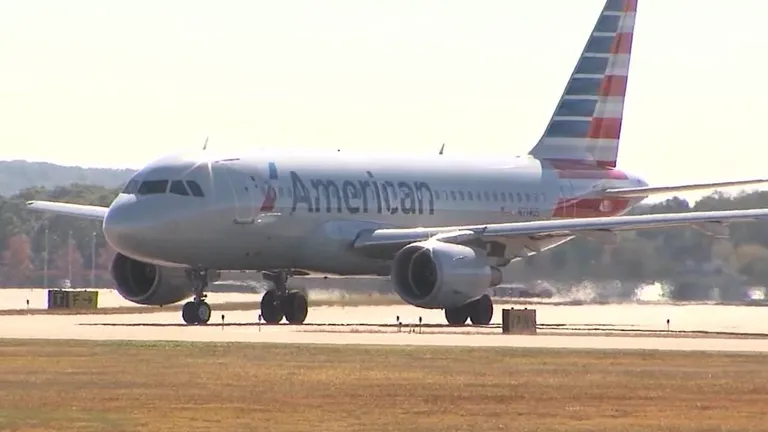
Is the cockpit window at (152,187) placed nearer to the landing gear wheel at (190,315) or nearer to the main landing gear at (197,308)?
the main landing gear at (197,308)

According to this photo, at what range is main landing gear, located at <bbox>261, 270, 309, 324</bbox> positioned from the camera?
198ft

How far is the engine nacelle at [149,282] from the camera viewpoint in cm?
6078

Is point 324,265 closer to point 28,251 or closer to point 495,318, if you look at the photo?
point 495,318

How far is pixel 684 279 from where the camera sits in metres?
72.1

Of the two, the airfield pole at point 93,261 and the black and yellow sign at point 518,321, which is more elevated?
the black and yellow sign at point 518,321

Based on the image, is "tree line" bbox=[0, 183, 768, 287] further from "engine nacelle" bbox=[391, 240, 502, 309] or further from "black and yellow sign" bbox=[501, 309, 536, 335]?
"black and yellow sign" bbox=[501, 309, 536, 335]

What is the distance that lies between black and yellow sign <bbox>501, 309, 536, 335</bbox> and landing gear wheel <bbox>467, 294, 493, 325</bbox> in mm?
5727

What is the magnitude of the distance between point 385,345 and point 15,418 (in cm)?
1849

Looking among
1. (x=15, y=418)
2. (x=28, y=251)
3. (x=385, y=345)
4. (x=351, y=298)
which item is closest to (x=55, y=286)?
(x=28, y=251)

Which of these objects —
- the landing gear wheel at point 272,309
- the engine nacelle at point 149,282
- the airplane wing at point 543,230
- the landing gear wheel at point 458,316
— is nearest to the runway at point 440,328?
the landing gear wheel at point 458,316

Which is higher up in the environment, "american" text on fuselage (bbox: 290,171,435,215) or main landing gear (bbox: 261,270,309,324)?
"american" text on fuselage (bbox: 290,171,435,215)

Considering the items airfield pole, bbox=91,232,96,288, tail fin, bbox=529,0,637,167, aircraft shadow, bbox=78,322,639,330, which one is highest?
tail fin, bbox=529,0,637,167

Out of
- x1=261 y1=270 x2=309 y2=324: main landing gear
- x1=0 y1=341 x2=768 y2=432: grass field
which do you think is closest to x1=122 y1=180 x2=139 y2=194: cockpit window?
x1=261 y1=270 x2=309 y2=324: main landing gear

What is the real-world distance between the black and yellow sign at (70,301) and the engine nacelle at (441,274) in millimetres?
19933
